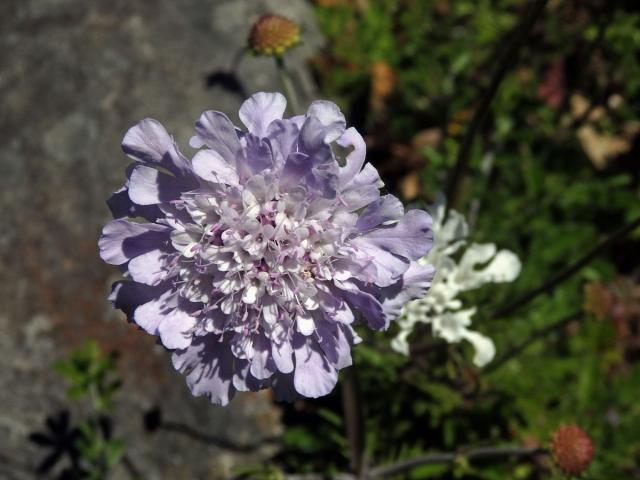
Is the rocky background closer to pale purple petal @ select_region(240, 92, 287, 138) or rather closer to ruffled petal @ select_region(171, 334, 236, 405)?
ruffled petal @ select_region(171, 334, 236, 405)

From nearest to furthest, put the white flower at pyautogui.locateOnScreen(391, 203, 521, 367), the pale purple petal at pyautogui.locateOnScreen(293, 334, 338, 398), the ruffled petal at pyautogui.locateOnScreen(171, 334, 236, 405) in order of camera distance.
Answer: the pale purple petal at pyautogui.locateOnScreen(293, 334, 338, 398) → the ruffled petal at pyautogui.locateOnScreen(171, 334, 236, 405) → the white flower at pyautogui.locateOnScreen(391, 203, 521, 367)

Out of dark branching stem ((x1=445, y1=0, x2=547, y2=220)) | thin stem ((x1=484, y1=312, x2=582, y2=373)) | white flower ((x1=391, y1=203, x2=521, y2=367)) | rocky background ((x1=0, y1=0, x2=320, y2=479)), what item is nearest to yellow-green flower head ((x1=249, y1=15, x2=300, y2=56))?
Result: dark branching stem ((x1=445, y1=0, x2=547, y2=220))

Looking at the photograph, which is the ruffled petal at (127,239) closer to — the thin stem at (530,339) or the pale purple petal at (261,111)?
the pale purple petal at (261,111)

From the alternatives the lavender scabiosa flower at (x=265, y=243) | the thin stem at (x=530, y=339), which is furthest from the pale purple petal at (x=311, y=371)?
the thin stem at (x=530, y=339)

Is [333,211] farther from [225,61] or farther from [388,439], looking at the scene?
[225,61]

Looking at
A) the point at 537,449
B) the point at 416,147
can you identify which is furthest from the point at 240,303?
the point at 416,147

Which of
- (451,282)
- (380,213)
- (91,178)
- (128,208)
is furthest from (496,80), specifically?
(91,178)

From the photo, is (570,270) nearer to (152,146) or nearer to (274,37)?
(274,37)
